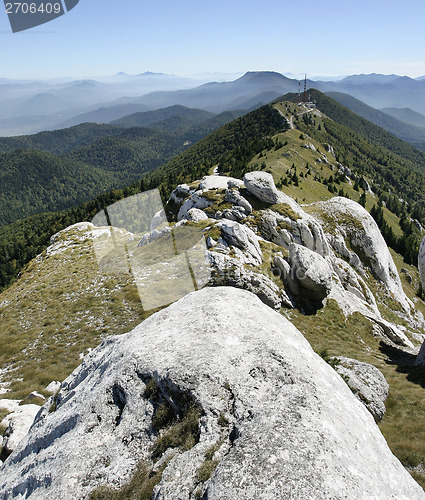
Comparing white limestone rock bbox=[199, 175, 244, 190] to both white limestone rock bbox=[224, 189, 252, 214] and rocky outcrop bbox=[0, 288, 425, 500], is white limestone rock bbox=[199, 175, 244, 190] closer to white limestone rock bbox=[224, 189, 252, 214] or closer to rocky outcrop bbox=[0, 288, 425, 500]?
white limestone rock bbox=[224, 189, 252, 214]

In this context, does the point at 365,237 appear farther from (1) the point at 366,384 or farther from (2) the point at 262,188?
(1) the point at 366,384

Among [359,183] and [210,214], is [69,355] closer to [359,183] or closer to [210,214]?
[210,214]

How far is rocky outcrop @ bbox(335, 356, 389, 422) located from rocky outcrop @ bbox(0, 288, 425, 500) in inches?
291

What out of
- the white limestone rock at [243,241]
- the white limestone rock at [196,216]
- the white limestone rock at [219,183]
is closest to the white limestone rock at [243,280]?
the white limestone rock at [243,241]

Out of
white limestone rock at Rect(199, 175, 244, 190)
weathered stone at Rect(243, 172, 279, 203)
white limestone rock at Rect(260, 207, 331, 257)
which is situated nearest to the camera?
white limestone rock at Rect(260, 207, 331, 257)

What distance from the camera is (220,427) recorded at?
32.2 ft

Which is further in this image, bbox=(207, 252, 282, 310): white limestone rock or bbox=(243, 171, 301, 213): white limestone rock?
bbox=(243, 171, 301, 213): white limestone rock

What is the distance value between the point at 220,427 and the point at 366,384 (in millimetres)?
16343

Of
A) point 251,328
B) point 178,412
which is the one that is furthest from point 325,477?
point 251,328

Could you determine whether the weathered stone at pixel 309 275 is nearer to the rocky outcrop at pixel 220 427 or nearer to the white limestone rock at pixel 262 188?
the white limestone rock at pixel 262 188

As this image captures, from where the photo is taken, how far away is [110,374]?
13000 millimetres

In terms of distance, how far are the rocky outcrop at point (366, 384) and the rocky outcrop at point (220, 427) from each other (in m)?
7.39

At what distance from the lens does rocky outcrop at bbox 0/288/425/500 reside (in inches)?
323
